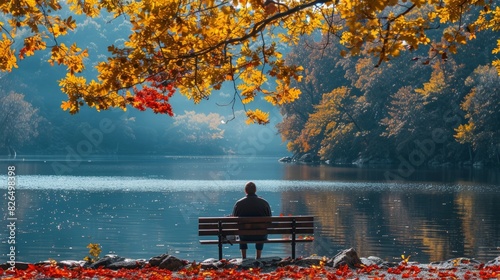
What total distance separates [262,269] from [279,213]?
20023 millimetres

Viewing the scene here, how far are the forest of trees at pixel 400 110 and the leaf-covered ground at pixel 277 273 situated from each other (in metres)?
51.5

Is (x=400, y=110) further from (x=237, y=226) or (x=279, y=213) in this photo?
(x=237, y=226)

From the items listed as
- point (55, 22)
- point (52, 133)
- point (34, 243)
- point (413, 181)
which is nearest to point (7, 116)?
point (52, 133)

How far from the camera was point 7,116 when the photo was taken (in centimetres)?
11756

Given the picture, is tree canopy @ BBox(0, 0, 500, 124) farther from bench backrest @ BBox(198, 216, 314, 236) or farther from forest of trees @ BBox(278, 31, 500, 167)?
forest of trees @ BBox(278, 31, 500, 167)

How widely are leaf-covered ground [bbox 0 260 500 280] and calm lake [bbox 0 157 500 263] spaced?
7.43 m

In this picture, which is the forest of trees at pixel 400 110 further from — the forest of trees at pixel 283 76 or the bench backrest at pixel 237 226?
the bench backrest at pixel 237 226

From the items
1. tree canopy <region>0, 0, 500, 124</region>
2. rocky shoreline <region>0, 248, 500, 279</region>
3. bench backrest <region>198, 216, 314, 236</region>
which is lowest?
rocky shoreline <region>0, 248, 500, 279</region>

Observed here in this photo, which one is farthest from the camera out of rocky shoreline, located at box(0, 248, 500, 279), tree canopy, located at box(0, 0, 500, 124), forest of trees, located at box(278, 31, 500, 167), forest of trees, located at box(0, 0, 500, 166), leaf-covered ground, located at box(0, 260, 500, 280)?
forest of trees, located at box(278, 31, 500, 167)

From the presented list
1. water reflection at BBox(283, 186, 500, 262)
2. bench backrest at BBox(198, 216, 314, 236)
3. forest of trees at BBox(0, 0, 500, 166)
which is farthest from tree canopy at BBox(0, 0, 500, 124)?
water reflection at BBox(283, 186, 500, 262)

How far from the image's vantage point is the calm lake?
21.5 meters

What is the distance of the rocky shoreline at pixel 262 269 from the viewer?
11.2m

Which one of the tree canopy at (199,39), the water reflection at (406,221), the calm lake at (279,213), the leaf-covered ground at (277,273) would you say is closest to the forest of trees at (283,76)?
the tree canopy at (199,39)

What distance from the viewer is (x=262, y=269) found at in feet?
40.9
